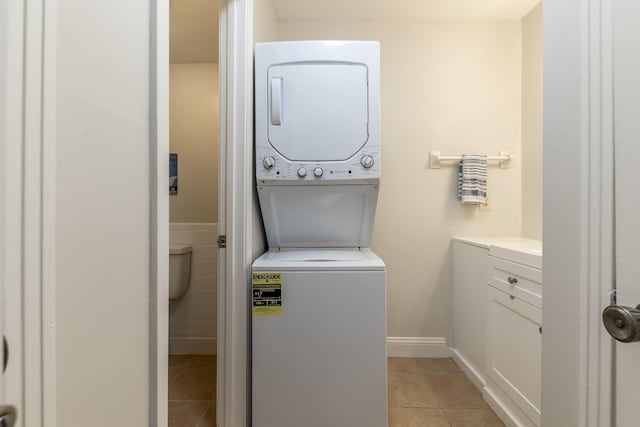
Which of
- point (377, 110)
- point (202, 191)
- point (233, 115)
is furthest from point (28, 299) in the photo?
point (202, 191)

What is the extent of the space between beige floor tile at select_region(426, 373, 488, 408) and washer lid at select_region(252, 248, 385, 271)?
104cm

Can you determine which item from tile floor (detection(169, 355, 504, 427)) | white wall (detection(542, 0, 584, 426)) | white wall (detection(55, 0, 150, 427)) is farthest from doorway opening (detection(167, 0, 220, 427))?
white wall (detection(542, 0, 584, 426))

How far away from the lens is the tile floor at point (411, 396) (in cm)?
162

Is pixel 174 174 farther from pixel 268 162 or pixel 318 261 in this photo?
pixel 318 261

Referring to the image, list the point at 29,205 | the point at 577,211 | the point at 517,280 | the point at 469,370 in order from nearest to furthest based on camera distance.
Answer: the point at 29,205
the point at 577,211
the point at 517,280
the point at 469,370

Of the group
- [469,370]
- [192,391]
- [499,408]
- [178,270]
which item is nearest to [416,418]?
[499,408]

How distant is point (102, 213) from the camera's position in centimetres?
54

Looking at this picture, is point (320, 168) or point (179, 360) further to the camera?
point (179, 360)

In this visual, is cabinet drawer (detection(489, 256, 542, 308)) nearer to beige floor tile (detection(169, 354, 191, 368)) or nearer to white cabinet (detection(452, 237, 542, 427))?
white cabinet (detection(452, 237, 542, 427))

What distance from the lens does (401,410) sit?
1.70 metres

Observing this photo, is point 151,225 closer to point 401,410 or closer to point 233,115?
point 233,115

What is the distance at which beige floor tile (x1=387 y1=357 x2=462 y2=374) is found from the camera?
2107 millimetres

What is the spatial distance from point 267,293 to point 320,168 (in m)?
0.73

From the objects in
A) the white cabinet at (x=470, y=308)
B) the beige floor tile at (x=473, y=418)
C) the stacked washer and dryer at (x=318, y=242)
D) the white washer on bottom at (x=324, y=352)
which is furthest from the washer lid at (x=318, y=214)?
the beige floor tile at (x=473, y=418)
